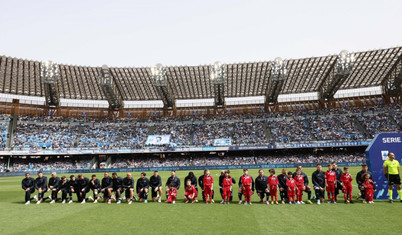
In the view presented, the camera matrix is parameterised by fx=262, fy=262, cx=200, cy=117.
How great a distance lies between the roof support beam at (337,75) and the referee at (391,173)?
31494 millimetres

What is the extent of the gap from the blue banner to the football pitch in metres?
1.20

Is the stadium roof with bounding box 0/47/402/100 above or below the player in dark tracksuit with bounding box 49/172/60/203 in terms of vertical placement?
above

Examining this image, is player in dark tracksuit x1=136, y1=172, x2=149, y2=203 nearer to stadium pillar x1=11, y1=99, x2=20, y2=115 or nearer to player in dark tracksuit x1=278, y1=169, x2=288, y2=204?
player in dark tracksuit x1=278, y1=169, x2=288, y2=204

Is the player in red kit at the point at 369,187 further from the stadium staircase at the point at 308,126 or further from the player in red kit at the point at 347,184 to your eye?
the stadium staircase at the point at 308,126

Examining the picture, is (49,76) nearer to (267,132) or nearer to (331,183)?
(267,132)

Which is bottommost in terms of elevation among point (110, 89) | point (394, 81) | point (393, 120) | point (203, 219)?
point (203, 219)

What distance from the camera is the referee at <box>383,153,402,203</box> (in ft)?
34.4

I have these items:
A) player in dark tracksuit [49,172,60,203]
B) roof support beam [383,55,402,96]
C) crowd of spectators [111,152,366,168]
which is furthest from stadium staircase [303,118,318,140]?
player in dark tracksuit [49,172,60,203]

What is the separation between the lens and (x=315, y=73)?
44094 millimetres

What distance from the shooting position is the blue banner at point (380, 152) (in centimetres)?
1130

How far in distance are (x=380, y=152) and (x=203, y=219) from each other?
341 inches

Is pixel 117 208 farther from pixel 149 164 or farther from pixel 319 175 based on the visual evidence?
pixel 149 164

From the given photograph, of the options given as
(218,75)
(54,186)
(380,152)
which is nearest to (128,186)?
(54,186)

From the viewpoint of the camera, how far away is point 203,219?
8.38 metres
